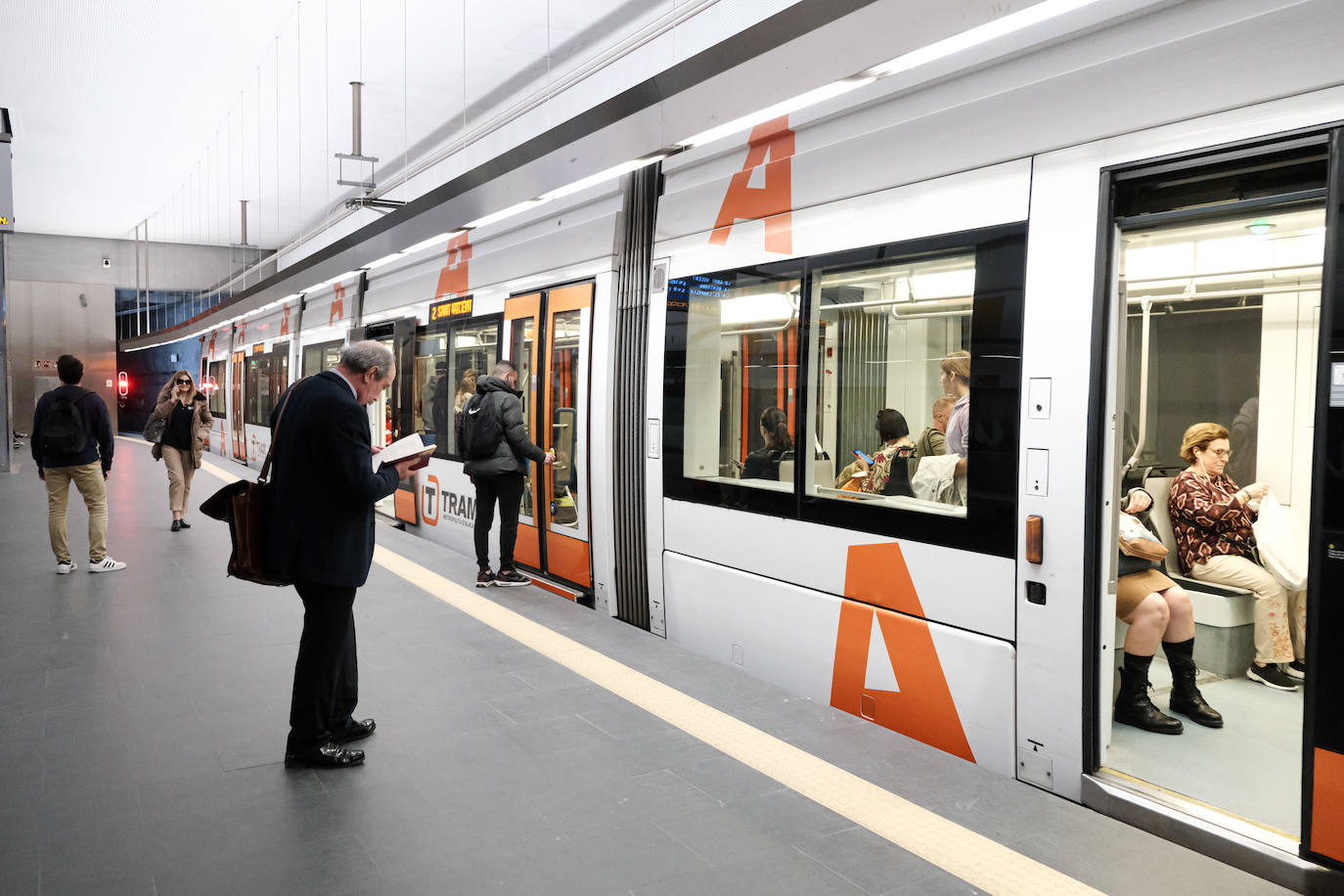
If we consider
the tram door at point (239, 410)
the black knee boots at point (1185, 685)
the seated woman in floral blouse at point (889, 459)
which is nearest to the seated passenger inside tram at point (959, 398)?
the seated woman in floral blouse at point (889, 459)

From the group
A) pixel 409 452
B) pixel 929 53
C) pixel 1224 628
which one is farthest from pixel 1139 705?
pixel 409 452

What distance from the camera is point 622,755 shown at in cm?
315

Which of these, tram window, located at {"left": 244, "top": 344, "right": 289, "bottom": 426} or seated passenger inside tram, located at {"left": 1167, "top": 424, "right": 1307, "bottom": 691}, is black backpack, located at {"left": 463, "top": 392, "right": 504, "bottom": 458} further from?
tram window, located at {"left": 244, "top": 344, "right": 289, "bottom": 426}

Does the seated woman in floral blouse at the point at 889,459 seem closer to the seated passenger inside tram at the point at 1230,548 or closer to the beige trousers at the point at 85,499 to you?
the seated passenger inside tram at the point at 1230,548

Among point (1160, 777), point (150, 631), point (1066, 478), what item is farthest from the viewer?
point (150, 631)

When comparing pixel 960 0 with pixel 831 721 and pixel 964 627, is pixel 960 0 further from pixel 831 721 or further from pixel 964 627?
pixel 831 721

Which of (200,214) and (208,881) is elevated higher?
(200,214)

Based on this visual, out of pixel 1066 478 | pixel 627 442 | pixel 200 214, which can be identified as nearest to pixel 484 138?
pixel 627 442

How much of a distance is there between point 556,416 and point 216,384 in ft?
48.1

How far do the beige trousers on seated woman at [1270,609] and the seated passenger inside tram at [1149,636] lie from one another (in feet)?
2.39

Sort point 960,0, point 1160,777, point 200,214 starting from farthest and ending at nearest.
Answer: point 200,214
point 1160,777
point 960,0

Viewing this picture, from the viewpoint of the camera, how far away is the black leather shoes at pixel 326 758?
3012 millimetres

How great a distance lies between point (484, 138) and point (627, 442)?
5626 millimetres

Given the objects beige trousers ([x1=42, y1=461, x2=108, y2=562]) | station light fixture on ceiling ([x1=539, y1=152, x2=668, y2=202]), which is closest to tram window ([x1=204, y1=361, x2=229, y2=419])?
beige trousers ([x1=42, y1=461, x2=108, y2=562])
